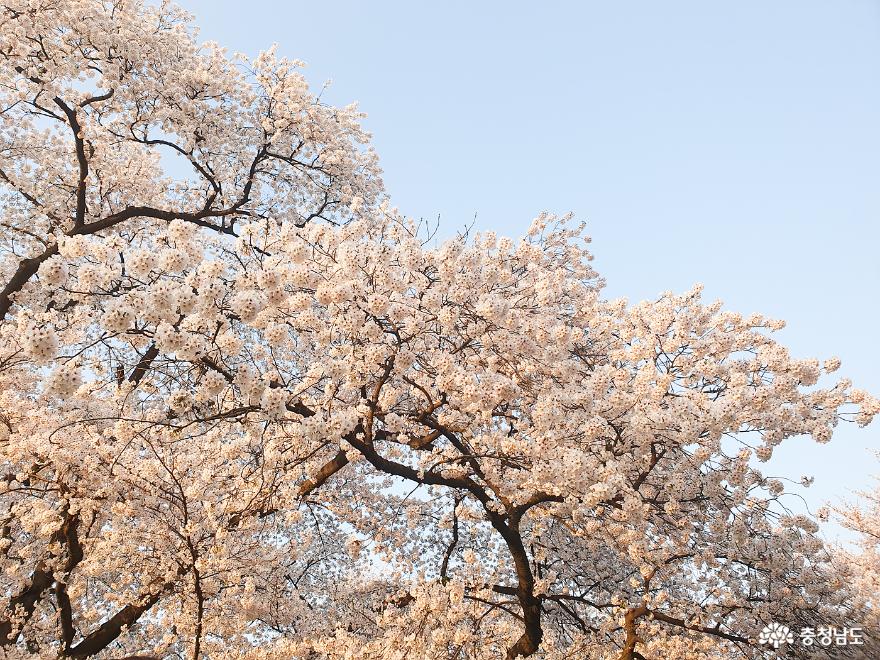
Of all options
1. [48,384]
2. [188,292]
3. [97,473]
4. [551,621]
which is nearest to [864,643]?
[551,621]

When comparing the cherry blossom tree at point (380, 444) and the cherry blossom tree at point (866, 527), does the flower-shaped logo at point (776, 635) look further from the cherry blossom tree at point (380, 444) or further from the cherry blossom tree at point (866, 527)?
the cherry blossom tree at point (866, 527)

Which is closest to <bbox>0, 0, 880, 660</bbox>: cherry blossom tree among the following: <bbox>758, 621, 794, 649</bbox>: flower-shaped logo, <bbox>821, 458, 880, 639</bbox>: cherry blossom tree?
<bbox>758, 621, 794, 649</bbox>: flower-shaped logo

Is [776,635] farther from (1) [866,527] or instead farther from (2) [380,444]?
(1) [866,527]

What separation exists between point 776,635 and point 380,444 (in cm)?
623

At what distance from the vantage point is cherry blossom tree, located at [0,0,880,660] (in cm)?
627

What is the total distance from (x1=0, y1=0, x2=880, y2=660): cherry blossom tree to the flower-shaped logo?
17 centimetres

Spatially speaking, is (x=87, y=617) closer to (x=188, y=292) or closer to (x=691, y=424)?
(x=188, y=292)

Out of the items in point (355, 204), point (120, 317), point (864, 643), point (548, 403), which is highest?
point (355, 204)

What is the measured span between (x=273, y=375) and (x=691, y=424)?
4640 millimetres

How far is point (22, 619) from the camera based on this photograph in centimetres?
790

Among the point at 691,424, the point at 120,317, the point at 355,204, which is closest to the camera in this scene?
the point at 120,317

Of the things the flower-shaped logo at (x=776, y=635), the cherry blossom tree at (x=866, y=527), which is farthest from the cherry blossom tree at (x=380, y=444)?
the cherry blossom tree at (x=866, y=527)

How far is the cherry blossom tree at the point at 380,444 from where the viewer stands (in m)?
6.27

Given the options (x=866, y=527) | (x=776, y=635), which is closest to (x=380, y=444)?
(x=776, y=635)
